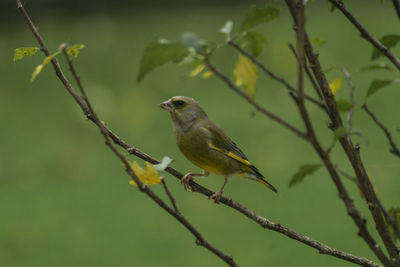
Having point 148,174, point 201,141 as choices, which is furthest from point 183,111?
point 148,174

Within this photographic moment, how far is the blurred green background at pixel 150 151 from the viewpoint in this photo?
5.92m

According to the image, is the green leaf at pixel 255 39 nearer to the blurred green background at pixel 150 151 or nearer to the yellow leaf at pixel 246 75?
the yellow leaf at pixel 246 75

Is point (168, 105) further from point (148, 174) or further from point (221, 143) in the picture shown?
point (148, 174)

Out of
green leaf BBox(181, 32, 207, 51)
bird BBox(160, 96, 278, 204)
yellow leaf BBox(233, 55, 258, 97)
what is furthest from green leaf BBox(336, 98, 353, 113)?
bird BBox(160, 96, 278, 204)

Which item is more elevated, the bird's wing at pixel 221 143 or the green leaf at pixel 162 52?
the green leaf at pixel 162 52

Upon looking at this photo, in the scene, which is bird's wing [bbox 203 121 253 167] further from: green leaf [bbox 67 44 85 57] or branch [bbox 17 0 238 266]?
green leaf [bbox 67 44 85 57]

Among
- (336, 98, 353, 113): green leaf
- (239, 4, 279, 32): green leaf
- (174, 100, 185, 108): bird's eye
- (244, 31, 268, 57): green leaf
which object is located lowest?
(336, 98, 353, 113): green leaf

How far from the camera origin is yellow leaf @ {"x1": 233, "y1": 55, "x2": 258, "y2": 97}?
1463 mm

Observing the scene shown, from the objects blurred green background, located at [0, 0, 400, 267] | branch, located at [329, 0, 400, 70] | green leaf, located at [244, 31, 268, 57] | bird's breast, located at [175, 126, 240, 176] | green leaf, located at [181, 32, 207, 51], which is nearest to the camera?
green leaf, located at [181, 32, 207, 51]

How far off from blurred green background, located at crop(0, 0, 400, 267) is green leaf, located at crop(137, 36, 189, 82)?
9.81 ft

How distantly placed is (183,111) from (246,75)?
1388mm

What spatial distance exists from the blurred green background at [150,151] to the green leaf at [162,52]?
2.99 meters

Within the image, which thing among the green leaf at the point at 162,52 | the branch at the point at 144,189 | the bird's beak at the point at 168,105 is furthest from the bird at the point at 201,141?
the green leaf at the point at 162,52

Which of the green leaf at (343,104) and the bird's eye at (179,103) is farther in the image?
the bird's eye at (179,103)
